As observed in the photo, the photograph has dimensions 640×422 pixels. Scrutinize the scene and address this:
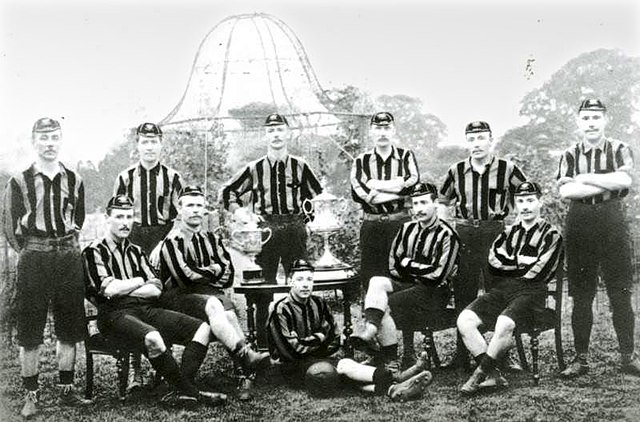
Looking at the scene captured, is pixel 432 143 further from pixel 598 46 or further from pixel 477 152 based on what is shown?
pixel 598 46

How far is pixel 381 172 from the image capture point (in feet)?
16.7

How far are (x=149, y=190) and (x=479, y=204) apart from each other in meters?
2.29

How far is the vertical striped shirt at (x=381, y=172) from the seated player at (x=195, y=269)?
1.10 meters

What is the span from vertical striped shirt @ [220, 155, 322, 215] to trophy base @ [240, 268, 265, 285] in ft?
1.52

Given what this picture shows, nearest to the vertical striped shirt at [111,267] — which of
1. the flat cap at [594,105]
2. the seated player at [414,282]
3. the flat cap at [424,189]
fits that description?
the seated player at [414,282]

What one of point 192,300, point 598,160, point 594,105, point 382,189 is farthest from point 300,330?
point 594,105

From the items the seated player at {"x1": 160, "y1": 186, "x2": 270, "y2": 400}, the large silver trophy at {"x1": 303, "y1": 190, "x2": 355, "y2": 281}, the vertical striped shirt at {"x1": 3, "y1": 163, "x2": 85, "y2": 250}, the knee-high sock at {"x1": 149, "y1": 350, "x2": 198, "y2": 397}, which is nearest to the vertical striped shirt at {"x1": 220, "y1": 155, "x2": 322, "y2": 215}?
the large silver trophy at {"x1": 303, "y1": 190, "x2": 355, "y2": 281}

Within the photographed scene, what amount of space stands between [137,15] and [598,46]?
130 inches

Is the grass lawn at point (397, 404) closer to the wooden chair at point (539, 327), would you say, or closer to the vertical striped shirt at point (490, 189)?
the wooden chair at point (539, 327)

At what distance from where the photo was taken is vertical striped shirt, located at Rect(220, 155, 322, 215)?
5.18 meters

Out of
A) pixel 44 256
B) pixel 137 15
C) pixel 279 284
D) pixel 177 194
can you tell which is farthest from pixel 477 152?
pixel 44 256

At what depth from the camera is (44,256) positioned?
4.39m

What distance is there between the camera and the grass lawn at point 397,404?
4098 mm

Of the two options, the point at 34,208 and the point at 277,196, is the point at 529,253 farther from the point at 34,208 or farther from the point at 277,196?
the point at 34,208
